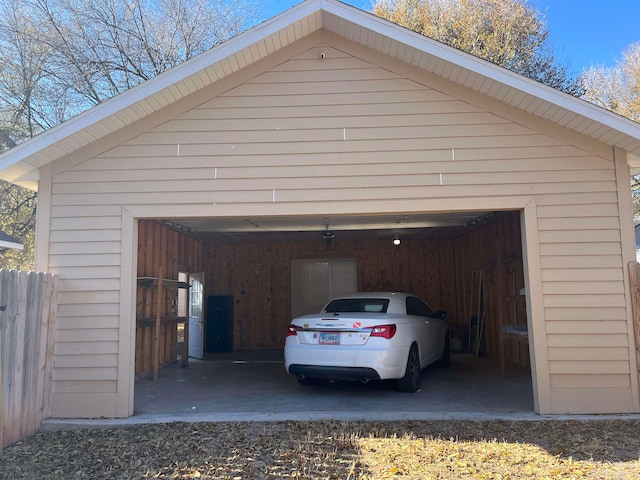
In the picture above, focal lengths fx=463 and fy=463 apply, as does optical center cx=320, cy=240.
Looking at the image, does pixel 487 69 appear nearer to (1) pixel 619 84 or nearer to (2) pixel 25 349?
(2) pixel 25 349

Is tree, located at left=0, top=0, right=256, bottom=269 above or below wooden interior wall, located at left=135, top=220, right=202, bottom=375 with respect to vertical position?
above

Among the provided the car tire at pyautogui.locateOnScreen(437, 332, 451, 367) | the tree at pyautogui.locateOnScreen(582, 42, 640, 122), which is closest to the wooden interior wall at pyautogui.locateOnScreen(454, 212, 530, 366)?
the car tire at pyautogui.locateOnScreen(437, 332, 451, 367)

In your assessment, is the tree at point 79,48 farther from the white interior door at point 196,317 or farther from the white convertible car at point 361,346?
the white convertible car at point 361,346

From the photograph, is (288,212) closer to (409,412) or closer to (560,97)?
(409,412)

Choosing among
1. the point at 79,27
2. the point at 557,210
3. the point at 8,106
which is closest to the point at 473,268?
the point at 557,210

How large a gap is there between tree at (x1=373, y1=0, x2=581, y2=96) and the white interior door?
39.0 feet

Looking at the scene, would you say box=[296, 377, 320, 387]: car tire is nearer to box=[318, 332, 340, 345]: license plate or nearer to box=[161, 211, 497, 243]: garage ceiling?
box=[318, 332, 340, 345]: license plate

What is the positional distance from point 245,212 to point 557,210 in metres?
3.69

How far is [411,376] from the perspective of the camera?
6.49 metres

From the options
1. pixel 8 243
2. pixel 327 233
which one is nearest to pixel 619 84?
pixel 327 233

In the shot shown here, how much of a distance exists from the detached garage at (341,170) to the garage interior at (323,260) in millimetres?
3105

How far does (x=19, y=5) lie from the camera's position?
1296 cm

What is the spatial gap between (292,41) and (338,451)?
4641 millimetres

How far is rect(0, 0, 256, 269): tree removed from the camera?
13.3 m
